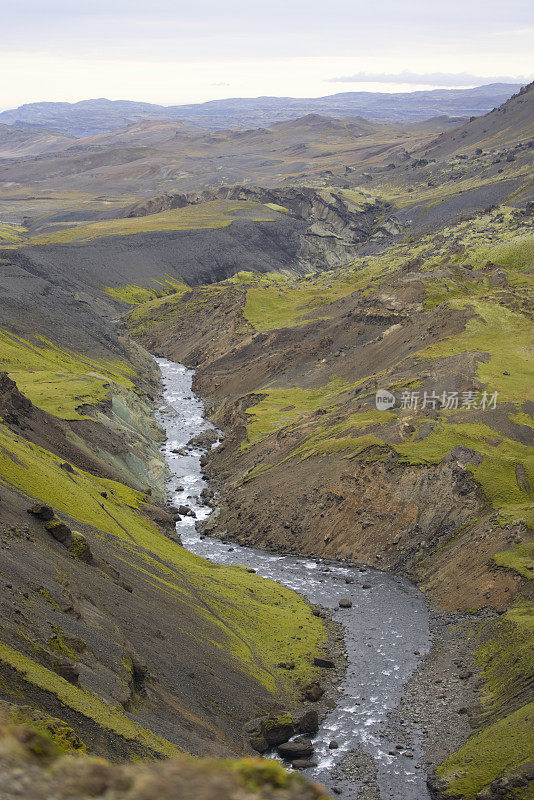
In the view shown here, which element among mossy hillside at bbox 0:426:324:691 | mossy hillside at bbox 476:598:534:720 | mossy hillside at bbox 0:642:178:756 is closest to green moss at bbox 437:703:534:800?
mossy hillside at bbox 476:598:534:720

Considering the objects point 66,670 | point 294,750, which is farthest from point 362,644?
point 66,670

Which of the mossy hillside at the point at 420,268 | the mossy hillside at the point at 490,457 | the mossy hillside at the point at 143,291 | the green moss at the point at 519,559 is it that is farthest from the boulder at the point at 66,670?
the mossy hillside at the point at 143,291

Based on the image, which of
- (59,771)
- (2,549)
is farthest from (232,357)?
(59,771)

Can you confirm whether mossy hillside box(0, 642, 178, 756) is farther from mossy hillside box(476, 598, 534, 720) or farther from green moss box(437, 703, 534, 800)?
mossy hillside box(476, 598, 534, 720)

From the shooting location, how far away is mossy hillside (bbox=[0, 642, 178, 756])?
2266cm

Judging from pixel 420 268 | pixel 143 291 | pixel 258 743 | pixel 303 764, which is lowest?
pixel 303 764

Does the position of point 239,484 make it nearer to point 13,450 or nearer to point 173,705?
point 13,450

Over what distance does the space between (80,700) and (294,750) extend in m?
13.5

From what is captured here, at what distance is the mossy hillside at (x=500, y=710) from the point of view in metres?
28.1

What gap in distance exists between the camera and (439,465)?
5631 cm

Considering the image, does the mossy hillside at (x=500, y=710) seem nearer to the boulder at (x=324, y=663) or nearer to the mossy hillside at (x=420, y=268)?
the boulder at (x=324, y=663)

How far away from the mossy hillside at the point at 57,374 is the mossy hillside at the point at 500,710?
4129 centimetres

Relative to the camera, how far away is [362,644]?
145ft

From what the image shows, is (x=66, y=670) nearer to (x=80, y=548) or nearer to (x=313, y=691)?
(x=80, y=548)
